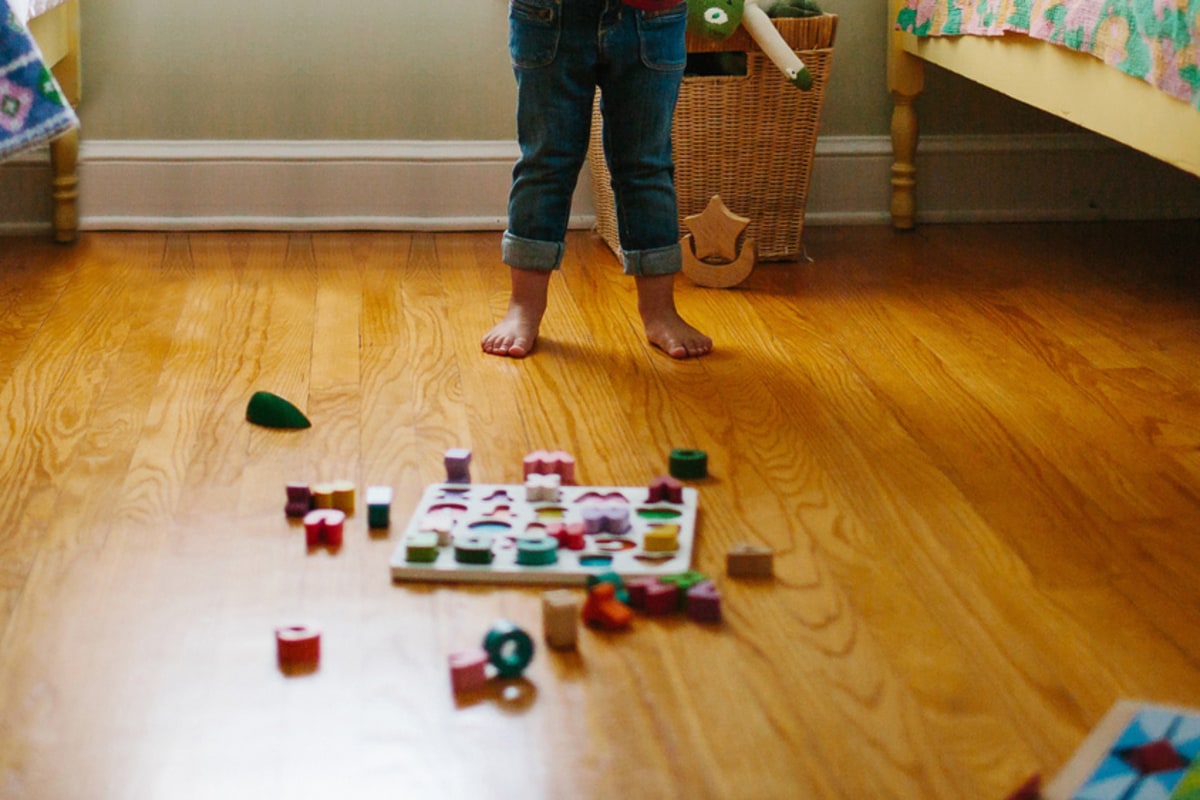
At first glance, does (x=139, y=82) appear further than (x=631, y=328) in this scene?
Yes

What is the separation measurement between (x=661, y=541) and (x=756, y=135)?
112 centimetres

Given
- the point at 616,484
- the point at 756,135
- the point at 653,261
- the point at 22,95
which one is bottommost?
the point at 616,484

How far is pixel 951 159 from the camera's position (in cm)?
244

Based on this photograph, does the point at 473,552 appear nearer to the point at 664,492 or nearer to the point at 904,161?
the point at 664,492

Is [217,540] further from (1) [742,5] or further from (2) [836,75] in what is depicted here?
(2) [836,75]

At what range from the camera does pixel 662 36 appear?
64.9 inches

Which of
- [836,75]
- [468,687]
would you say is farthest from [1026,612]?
[836,75]

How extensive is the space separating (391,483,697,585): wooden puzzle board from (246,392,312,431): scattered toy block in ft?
0.79

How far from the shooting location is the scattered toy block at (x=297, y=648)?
960mm

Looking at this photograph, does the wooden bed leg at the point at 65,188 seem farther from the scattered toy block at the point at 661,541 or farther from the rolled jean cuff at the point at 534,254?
the scattered toy block at the point at 661,541

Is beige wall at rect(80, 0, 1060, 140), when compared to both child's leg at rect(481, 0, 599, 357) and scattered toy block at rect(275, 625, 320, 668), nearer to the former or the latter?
child's leg at rect(481, 0, 599, 357)

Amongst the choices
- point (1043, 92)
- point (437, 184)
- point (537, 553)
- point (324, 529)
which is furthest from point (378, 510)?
point (437, 184)

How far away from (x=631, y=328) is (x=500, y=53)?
2.37 ft

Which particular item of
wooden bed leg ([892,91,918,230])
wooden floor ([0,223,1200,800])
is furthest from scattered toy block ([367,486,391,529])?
wooden bed leg ([892,91,918,230])
